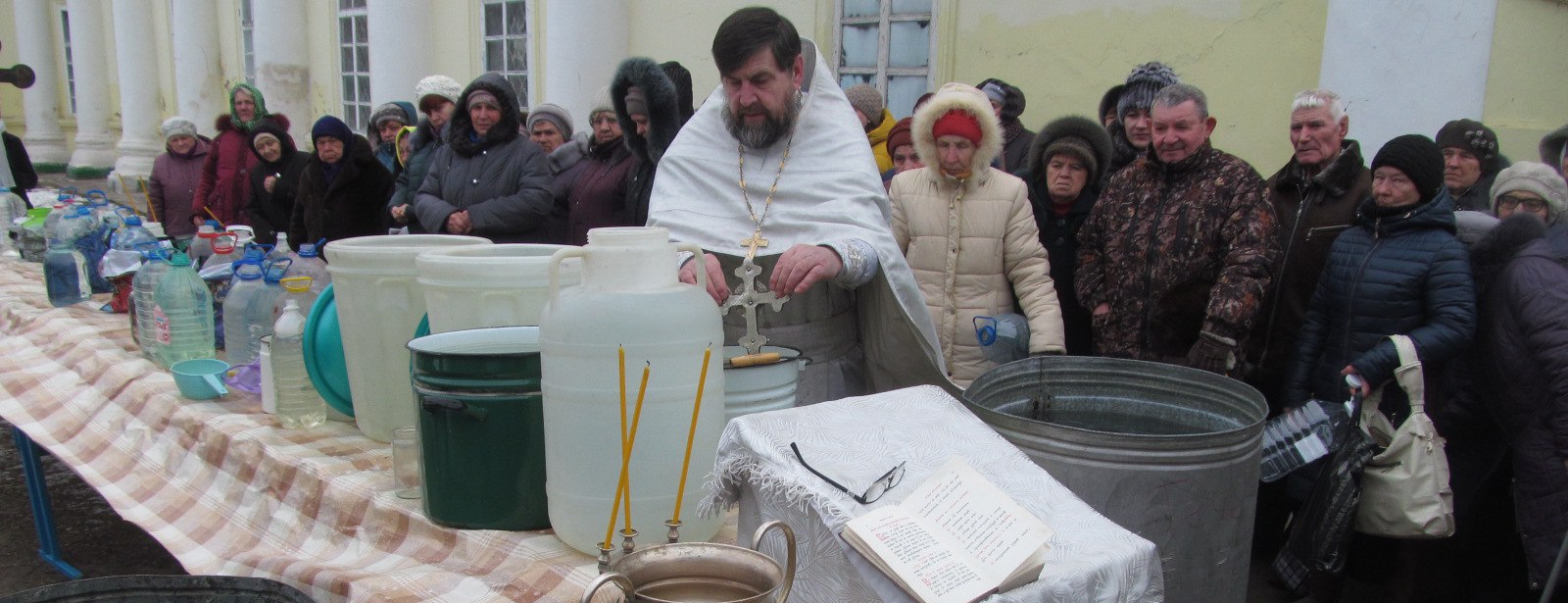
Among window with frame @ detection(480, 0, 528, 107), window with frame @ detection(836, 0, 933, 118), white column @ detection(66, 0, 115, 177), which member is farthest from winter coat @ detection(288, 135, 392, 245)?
white column @ detection(66, 0, 115, 177)

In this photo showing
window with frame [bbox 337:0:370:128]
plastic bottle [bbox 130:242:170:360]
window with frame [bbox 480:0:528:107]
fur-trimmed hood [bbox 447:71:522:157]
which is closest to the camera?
plastic bottle [bbox 130:242:170:360]

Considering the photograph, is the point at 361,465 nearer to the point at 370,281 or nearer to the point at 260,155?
Result: the point at 370,281

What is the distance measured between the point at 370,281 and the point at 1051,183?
2388mm

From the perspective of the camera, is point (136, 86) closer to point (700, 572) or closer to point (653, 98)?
point (653, 98)

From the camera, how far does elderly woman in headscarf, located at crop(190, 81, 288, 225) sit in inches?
260

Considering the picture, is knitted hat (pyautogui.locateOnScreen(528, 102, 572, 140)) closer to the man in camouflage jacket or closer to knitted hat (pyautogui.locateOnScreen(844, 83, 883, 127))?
knitted hat (pyautogui.locateOnScreen(844, 83, 883, 127))

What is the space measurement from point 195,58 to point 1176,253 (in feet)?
43.7

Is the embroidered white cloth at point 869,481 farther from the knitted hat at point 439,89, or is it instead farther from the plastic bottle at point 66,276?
the knitted hat at point 439,89

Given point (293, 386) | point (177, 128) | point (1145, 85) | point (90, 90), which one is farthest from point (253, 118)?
point (90, 90)

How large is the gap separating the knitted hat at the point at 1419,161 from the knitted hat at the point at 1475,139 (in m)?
0.89

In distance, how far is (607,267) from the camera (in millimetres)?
1523

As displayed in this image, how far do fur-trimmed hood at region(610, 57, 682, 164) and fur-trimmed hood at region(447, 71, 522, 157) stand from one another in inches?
25.9

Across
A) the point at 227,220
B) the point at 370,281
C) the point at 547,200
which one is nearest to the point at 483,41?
the point at 227,220

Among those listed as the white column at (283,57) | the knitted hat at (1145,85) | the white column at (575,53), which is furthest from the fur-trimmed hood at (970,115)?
the white column at (283,57)
